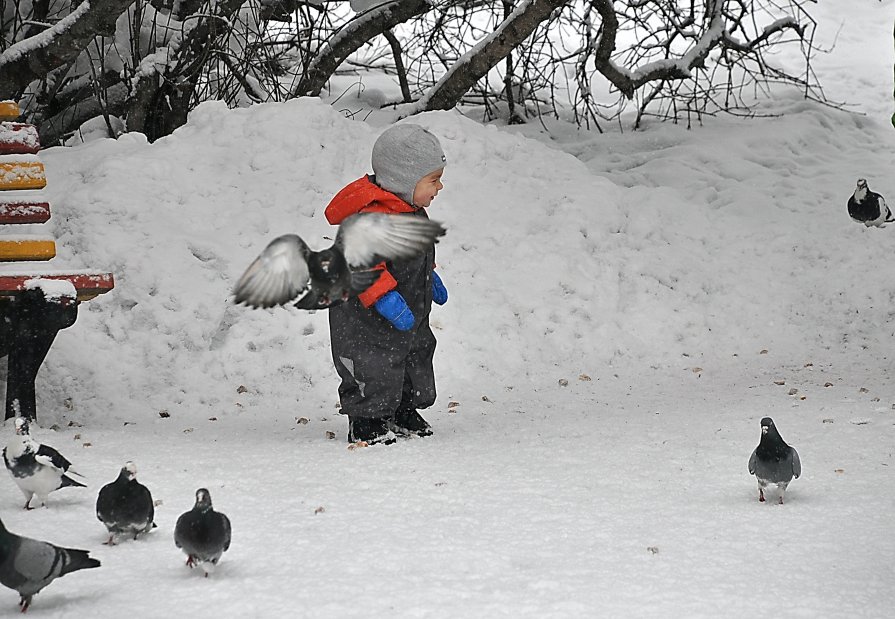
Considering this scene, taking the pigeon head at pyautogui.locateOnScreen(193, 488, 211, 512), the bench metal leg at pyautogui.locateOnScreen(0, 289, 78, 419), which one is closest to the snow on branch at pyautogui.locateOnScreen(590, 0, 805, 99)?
the bench metal leg at pyautogui.locateOnScreen(0, 289, 78, 419)

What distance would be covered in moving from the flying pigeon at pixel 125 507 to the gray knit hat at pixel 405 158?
5.61 ft

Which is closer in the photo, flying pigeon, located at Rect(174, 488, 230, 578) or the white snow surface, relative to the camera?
flying pigeon, located at Rect(174, 488, 230, 578)

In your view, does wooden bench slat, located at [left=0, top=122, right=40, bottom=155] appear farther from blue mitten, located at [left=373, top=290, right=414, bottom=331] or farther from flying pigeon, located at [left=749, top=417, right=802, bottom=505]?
flying pigeon, located at [left=749, top=417, right=802, bottom=505]

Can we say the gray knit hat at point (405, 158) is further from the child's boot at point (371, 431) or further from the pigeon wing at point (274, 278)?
the pigeon wing at point (274, 278)

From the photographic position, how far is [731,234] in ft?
23.6

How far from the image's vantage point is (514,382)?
18.8 ft

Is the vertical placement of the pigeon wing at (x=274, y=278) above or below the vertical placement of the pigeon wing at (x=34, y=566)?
above

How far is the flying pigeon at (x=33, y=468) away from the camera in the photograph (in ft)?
11.2

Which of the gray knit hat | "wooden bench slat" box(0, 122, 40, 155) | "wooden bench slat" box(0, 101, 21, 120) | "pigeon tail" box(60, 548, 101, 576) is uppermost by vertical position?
"wooden bench slat" box(0, 101, 21, 120)

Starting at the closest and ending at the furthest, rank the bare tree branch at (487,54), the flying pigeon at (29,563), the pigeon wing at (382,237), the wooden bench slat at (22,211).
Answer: the flying pigeon at (29,563) < the pigeon wing at (382,237) < the wooden bench slat at (22,211) < the bare tree branch at (487,54)

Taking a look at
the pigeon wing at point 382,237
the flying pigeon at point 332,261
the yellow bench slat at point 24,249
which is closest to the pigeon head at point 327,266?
the flying pigeon at point 332,261

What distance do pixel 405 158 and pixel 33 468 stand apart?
1.86 metres

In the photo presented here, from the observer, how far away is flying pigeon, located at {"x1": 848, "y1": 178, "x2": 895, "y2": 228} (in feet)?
20.9

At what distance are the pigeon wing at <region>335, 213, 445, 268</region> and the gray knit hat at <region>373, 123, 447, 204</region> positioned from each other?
2.83ft
